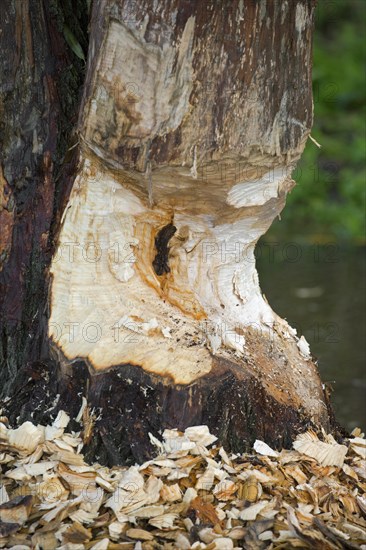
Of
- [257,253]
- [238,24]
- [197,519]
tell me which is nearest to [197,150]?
[238,24]

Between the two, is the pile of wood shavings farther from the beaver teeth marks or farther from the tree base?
the beaver teeth marks

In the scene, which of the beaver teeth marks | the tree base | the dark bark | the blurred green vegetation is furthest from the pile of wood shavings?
the blurred green vegetation

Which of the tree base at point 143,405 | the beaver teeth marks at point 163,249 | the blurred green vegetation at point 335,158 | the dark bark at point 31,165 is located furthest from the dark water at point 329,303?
the dark bark at point 31,165

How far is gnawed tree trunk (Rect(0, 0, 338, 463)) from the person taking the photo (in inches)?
87.5

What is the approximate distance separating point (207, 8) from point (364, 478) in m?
1.47

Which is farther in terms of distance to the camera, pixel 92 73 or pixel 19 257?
pixel 19 257

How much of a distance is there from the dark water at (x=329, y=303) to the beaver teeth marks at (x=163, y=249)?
4.75 feet

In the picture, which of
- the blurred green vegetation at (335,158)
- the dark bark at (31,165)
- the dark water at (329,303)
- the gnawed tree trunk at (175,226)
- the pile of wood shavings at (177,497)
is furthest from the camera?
the blurred green vegetation at (335,158)

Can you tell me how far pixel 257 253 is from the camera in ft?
21.7

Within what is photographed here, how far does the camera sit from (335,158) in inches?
316

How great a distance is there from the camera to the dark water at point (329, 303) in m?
4.09

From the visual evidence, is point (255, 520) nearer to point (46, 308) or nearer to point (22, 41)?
point (46, 308)

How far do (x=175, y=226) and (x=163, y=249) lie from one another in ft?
0.32

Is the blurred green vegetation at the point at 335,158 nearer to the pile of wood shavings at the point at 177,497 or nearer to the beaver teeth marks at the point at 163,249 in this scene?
the beaver teeth marks at the point at 163,249
